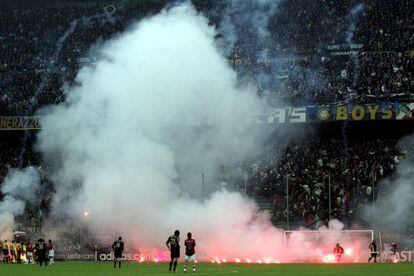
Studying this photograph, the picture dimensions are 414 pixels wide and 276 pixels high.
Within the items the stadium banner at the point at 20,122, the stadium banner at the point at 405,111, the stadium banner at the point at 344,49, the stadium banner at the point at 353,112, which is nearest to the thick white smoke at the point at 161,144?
the stadium banner at the point at 353,112

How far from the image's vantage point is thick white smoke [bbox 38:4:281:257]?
38.0 metres

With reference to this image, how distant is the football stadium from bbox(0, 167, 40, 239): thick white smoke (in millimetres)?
88

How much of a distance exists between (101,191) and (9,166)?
34.6 feet

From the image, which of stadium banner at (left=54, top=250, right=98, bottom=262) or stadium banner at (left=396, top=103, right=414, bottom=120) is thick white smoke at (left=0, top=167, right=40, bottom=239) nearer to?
stadium banner at (left=54, top=250, right=98, bottom=262)

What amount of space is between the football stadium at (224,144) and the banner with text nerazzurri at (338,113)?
0.07 m

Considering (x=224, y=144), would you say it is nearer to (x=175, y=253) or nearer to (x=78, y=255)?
(x=78, y=255)

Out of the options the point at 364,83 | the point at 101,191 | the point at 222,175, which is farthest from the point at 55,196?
the point at 364,83

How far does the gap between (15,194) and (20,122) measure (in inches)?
214

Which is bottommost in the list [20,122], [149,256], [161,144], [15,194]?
[149,256]

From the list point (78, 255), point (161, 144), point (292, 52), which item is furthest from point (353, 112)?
point (78, 255)

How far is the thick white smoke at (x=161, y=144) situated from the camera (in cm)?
3800

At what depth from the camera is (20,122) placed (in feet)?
159

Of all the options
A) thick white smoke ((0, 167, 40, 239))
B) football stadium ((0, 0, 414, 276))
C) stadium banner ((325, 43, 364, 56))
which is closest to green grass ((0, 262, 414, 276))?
football stadium ((0, 0, 414, 276))

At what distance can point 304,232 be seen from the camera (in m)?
37.7
